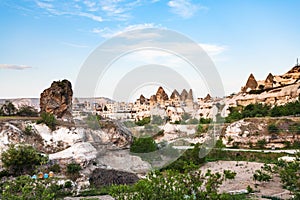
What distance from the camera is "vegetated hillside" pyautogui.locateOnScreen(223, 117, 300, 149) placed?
30703 mm

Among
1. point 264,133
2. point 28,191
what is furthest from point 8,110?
point 264,133

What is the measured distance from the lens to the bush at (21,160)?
19562 millimetres

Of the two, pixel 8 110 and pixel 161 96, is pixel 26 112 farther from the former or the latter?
pixel 161 96

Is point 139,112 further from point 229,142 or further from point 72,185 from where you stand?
point 72,185

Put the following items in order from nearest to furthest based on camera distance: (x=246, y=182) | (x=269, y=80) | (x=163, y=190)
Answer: (x=163, y=190)
(x=246, y=182)
(x=269, y=80)

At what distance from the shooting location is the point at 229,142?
1308 inches

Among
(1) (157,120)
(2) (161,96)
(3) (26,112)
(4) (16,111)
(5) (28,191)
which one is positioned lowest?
(5) (28,191)

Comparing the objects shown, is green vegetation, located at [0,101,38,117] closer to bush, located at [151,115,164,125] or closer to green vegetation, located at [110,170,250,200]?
bush, located at [151,115,164,125]

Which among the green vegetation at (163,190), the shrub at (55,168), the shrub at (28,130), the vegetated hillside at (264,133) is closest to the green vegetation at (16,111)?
the shrub at (28,130)

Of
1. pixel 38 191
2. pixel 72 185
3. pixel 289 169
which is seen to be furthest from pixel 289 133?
pixel 38 191

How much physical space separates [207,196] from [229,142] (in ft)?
77.1

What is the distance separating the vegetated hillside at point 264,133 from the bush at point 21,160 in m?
19.5

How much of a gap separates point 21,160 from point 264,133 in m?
22.3

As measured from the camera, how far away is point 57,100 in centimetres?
2991
